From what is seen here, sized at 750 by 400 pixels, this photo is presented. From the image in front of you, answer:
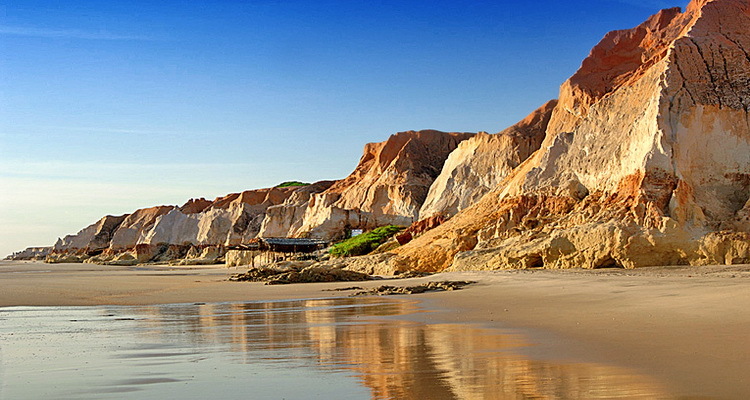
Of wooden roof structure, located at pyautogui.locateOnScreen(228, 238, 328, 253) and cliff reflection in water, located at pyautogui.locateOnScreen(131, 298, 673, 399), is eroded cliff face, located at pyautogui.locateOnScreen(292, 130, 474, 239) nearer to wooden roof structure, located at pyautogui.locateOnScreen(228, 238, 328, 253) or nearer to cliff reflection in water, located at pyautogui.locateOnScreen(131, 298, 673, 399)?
wooden roof structure, located at pyautogui.locateOnScreen(228, 238, 328, 253)

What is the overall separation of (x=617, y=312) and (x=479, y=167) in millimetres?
38979

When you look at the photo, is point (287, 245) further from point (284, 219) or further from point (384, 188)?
point (284, 219)

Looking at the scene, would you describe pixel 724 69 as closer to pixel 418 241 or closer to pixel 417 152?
pixel 418 241

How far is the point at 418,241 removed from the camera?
3244 centimetres

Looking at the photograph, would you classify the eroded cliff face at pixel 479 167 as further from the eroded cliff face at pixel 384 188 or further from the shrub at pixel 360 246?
the eroded cliff face at pixel 384 188

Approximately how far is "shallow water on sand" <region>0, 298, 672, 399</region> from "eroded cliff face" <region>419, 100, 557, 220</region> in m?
35.5

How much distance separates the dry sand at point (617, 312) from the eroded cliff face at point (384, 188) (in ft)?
133

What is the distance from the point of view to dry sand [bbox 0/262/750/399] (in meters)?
5.86

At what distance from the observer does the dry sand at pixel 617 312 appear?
5.86m


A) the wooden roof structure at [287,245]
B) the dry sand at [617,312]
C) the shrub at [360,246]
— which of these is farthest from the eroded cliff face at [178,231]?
the dry sand at [617,312]

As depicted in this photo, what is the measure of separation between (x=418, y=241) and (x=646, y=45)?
17.4 meters

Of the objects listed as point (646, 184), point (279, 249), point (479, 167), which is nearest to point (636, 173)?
point (646, 184)

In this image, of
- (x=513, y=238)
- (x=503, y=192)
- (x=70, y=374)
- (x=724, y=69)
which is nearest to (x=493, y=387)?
(x=70, y=374)

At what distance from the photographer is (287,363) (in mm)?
6746
